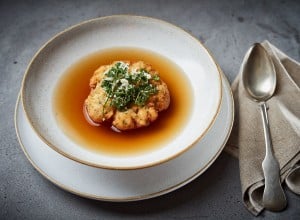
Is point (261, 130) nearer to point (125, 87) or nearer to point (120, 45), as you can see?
point (125, 87)

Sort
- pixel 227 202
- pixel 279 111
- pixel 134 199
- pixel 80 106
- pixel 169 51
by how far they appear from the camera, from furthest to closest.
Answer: pixel 169 51
pixel 80 106
pixel 279 111
pixel 227 202
pixel 134 199

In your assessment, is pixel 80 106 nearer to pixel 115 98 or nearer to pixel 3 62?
pixel 115 98

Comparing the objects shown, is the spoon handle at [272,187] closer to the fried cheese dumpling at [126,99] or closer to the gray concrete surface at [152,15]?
the gray concrete surface at [152,15]

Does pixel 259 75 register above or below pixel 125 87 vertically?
above

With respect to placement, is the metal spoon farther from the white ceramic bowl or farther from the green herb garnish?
the green herb garnish

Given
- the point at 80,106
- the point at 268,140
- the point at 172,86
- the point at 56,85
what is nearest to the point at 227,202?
the point at 268,140

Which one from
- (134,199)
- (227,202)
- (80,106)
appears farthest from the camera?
(80,106)

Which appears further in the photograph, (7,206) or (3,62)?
(3,62)

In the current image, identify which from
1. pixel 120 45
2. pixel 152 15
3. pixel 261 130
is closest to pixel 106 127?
pixel 120 45
